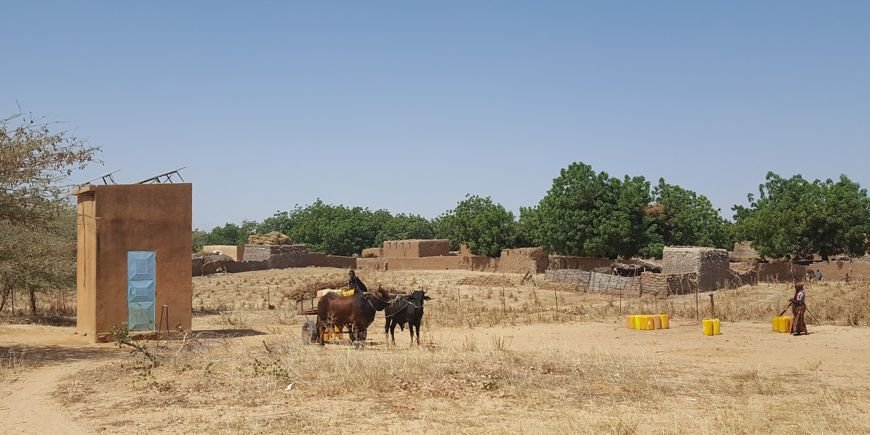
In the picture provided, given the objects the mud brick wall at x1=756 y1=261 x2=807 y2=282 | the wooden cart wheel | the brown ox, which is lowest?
the wooden cart wheel

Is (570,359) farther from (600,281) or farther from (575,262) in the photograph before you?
(575,262)

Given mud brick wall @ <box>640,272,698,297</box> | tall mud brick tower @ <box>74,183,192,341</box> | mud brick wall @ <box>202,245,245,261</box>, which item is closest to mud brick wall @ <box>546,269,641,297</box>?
mud brick wall @ <box>640,272,698,297</box>

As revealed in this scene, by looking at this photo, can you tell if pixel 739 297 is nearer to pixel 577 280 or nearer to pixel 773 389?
pixel 577 280

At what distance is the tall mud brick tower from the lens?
20.7 meters

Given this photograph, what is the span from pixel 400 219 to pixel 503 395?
82.6m

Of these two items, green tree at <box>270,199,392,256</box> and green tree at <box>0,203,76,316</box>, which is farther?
green tree at <box>270,199,392,256</box>

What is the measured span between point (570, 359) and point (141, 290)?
36.3 ft

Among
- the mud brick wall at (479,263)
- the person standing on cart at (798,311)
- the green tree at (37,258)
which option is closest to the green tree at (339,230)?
the mud brick wall at (479,263)

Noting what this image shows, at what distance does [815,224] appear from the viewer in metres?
46.3

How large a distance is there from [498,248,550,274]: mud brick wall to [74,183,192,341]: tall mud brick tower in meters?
27.2

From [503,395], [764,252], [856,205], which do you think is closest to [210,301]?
[503,395]

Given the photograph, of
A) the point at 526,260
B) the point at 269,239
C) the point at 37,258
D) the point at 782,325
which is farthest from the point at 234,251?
the point at 782,325

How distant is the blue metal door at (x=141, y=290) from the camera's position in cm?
2102

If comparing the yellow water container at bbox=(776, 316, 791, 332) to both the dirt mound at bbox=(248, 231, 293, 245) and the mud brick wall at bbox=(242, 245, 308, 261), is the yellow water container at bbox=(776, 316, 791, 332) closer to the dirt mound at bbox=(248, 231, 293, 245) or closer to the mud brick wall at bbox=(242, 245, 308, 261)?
the mud brick wall at bbox=(242, 245, 308, 261)
